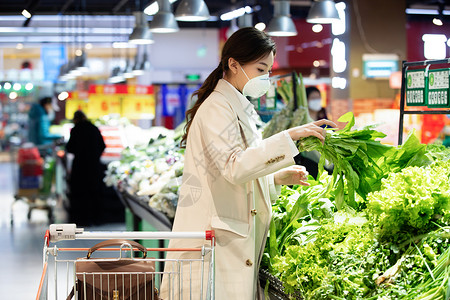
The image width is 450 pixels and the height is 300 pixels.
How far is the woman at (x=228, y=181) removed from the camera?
2.63 meters

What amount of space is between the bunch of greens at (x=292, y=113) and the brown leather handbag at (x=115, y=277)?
2626 mm

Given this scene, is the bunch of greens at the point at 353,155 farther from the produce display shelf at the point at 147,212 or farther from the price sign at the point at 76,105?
the price sign at the point at 76,105

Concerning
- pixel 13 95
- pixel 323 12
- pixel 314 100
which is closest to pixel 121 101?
pixel 314 100

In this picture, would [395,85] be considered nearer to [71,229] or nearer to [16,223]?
[16,223]

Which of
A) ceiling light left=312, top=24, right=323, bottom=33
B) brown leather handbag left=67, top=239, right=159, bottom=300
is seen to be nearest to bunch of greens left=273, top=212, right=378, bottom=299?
brown leather handbag left=67, top=239, right=159, bottom=300

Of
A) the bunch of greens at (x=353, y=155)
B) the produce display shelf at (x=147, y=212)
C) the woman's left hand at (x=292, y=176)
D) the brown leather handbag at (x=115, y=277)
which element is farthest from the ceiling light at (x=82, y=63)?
the brown leather handbag at (x=115, y=277)

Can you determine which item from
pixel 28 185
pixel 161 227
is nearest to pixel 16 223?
pixel 28 185

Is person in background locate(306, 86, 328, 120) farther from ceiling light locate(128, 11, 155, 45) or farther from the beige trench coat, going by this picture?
the beige trench coat

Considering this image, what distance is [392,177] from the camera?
239 cm

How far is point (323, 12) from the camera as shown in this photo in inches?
265

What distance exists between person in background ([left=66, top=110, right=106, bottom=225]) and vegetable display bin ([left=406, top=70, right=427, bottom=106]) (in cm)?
657

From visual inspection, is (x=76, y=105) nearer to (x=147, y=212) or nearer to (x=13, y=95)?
(x=147, y=212)

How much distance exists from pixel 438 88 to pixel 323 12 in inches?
142

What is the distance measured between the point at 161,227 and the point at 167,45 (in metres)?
16.6
